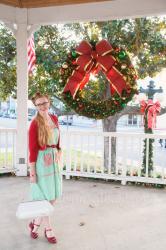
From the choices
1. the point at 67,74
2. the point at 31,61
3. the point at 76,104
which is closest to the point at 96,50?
the point at 67,74

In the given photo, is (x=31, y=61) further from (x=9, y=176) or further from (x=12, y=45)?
(x=9, y=176)

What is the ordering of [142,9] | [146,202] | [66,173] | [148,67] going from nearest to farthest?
[146,202] → [142,9] → [66,173] → [148,67]

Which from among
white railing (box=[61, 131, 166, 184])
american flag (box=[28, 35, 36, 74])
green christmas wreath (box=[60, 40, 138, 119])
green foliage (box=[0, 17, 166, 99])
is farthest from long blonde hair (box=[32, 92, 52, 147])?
green foliage (box=[0, 17, 166, 99])

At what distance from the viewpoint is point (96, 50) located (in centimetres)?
509

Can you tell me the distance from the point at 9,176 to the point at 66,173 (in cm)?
104

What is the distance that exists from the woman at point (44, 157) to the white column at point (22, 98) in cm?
246

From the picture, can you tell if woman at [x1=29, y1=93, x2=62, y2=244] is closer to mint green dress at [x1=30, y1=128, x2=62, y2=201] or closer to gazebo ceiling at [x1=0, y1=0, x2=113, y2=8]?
mint green dress at [x1=30, y1=128, x2=62, y2=201]

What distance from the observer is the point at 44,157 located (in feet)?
10.4

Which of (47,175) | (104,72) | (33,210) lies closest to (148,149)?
(104,72)

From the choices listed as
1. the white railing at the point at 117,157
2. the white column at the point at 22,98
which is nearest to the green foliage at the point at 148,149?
the white railing at the point at 117,157

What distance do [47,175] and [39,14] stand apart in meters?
3.36

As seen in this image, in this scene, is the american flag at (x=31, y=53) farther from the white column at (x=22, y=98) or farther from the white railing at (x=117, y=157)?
the white railing at (x=117, y=157)

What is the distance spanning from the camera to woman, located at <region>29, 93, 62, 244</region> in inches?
123

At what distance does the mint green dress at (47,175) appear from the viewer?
3162 millimetres
